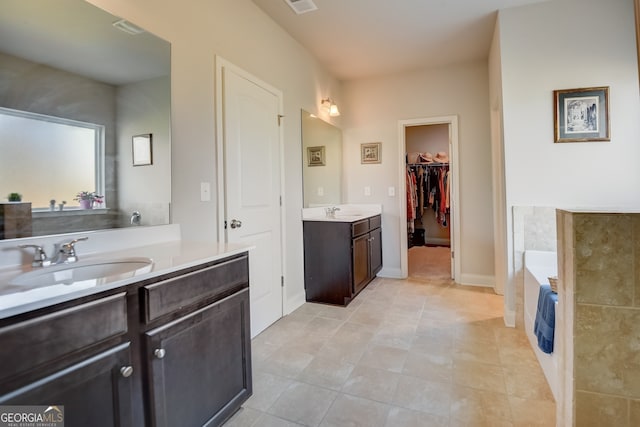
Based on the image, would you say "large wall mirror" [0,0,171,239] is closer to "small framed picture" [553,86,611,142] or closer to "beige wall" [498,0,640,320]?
"beige wall" [498,0,640,320]

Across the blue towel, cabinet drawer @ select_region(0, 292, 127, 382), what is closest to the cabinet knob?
cabinet drawer @ select_region(0, 292, 127, 382)

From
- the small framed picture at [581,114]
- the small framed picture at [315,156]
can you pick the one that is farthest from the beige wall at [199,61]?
the small framed picture at [581,114]

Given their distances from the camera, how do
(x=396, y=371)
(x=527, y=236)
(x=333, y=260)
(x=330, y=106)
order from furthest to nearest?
(x=330, y=106) < (x=333, y=260) < (x=527, y=236) < (x=396, y=371)

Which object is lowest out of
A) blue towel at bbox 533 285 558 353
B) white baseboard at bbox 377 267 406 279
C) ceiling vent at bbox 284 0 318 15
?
white baseboard at bbox 377 267 406 279

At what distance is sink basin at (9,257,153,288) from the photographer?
3.30 feet

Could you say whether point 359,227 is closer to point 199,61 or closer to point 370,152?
point 370,152

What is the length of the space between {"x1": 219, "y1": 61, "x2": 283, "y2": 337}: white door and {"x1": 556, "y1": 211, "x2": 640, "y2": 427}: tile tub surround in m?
1.89

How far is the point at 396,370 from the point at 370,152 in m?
2.84

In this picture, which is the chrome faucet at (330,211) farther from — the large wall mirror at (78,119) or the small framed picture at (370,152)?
the large wall mirror at (78,119)

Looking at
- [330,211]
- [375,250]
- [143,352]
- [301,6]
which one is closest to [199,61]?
[301,6]

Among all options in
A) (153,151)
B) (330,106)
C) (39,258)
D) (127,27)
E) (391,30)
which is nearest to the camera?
(39,258)

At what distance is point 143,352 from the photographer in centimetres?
108

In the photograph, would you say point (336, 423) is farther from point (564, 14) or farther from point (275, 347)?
point (564, 14)

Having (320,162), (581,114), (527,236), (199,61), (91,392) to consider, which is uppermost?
(199,61)
